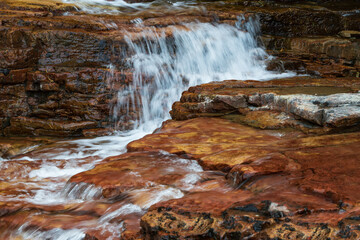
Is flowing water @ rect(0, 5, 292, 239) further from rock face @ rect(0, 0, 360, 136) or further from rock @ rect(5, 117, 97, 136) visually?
rock @ rect(5, 117, 97, 136)

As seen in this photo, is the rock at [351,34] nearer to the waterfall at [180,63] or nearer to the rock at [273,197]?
the waterfall at [180,63]

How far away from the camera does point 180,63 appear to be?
960 cm

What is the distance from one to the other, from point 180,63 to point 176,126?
3955 mm

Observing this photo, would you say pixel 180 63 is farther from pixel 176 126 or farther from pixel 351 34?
pixel 351 34

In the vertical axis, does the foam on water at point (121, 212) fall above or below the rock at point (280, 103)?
below

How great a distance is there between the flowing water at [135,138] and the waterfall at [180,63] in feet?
0.08

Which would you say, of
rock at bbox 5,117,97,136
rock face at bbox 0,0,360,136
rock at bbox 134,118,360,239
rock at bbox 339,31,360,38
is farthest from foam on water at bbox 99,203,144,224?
rock at bbox 339,31,360,38

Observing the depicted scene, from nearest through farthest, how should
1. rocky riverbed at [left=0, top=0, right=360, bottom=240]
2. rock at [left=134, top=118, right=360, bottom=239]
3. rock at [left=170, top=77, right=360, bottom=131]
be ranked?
1. rock at [left=134, top=118, right=360, bottom=239]
2. rocky riverbed at [left=0, top=0, right=360, bottom=240]
3. rock at [left=170, top=77, right=360, bottom=131]

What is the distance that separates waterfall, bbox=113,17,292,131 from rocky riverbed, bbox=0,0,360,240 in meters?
0.05

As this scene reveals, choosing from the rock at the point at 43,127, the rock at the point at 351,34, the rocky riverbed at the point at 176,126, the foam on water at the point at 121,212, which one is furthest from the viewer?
the rock at the point at 351,34

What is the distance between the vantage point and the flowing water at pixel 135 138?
3.60 m

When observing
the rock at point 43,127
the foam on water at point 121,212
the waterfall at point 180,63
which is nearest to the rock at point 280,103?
the waterfall at point 180,63

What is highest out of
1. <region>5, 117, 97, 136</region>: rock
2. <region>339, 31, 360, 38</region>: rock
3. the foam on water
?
<region>339, 31, 360, 38</region>: rock

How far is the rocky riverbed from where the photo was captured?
111 inches
